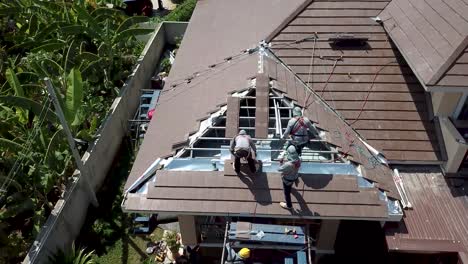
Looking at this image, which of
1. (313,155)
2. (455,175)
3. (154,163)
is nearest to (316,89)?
(313,155)

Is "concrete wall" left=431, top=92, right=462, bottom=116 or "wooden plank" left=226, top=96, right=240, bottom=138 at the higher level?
"concrete wall" left=431, top=92, right=462, bottom=116

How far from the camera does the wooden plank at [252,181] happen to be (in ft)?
36.6

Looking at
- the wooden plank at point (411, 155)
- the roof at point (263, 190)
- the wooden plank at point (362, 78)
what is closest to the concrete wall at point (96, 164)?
the roof at point (263, 190)

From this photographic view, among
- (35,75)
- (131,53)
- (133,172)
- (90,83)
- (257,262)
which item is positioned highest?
(131,53)

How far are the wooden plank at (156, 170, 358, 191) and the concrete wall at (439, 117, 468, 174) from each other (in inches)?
137

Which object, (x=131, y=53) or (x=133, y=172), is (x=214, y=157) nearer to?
(x=133, y=172)

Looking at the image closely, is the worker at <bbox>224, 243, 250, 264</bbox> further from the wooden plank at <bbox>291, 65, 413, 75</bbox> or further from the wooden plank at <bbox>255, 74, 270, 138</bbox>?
the wooden plank at <bbox>291, 65, 413, 75</bbox>

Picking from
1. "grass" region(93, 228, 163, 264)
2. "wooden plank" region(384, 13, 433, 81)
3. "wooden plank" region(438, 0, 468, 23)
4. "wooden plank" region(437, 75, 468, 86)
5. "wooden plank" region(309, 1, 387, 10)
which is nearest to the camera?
"wooden plank" region(437, 75, 468, 86)

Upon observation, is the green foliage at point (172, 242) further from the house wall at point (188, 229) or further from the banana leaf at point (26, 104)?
the banana leaf at point (26, 104)

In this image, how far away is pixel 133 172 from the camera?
12258 mm

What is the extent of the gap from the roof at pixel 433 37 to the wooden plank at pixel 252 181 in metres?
3.70

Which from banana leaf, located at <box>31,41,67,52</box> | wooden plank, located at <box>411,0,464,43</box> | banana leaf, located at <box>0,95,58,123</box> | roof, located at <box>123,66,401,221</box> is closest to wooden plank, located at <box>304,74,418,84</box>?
wooden plank, located at <box>411,0,464,43</box>

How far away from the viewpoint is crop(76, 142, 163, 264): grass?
1462cm

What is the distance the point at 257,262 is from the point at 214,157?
3184 mm
